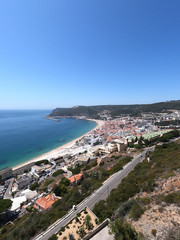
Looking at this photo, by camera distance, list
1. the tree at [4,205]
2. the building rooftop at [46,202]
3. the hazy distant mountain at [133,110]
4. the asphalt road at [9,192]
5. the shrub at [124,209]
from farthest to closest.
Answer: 1. the hazy distant mountain at [133,110]
2. the asphalt road at [9,192]
3. the tree at [4,205]
4. the building rooftop at [46,202]
5. the shrub at [124,209]

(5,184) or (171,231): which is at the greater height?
(171,231)

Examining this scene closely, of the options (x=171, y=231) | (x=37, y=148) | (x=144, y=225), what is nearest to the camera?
(x=171, y=231)

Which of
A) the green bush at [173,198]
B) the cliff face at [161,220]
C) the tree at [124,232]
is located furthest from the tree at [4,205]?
the green bush at [173,198]

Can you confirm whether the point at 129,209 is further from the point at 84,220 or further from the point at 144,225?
the point at 84,220

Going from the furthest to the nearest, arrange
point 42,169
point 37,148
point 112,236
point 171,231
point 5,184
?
1. point 37,148
2. point 42,169
3. point 5,184
4. point 112,236
5. point 171,231

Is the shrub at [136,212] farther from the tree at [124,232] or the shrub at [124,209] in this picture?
the tree at [124,232]

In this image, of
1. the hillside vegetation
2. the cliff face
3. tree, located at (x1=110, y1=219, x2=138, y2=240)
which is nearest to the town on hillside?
tree, located at (x1=110, y1=219, x2=138, y2=240)

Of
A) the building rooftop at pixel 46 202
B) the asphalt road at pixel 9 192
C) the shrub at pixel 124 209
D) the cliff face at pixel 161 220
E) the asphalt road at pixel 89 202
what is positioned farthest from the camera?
the asphalt road at pixel 9 192

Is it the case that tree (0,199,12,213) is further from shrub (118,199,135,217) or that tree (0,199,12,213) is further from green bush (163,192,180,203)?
green bush (163,192,180,203)

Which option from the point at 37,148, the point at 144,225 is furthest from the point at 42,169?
the point at 144,225

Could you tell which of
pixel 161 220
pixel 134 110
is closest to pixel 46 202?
pixel 161 220

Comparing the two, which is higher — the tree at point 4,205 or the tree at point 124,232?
the tree at point 124,232
